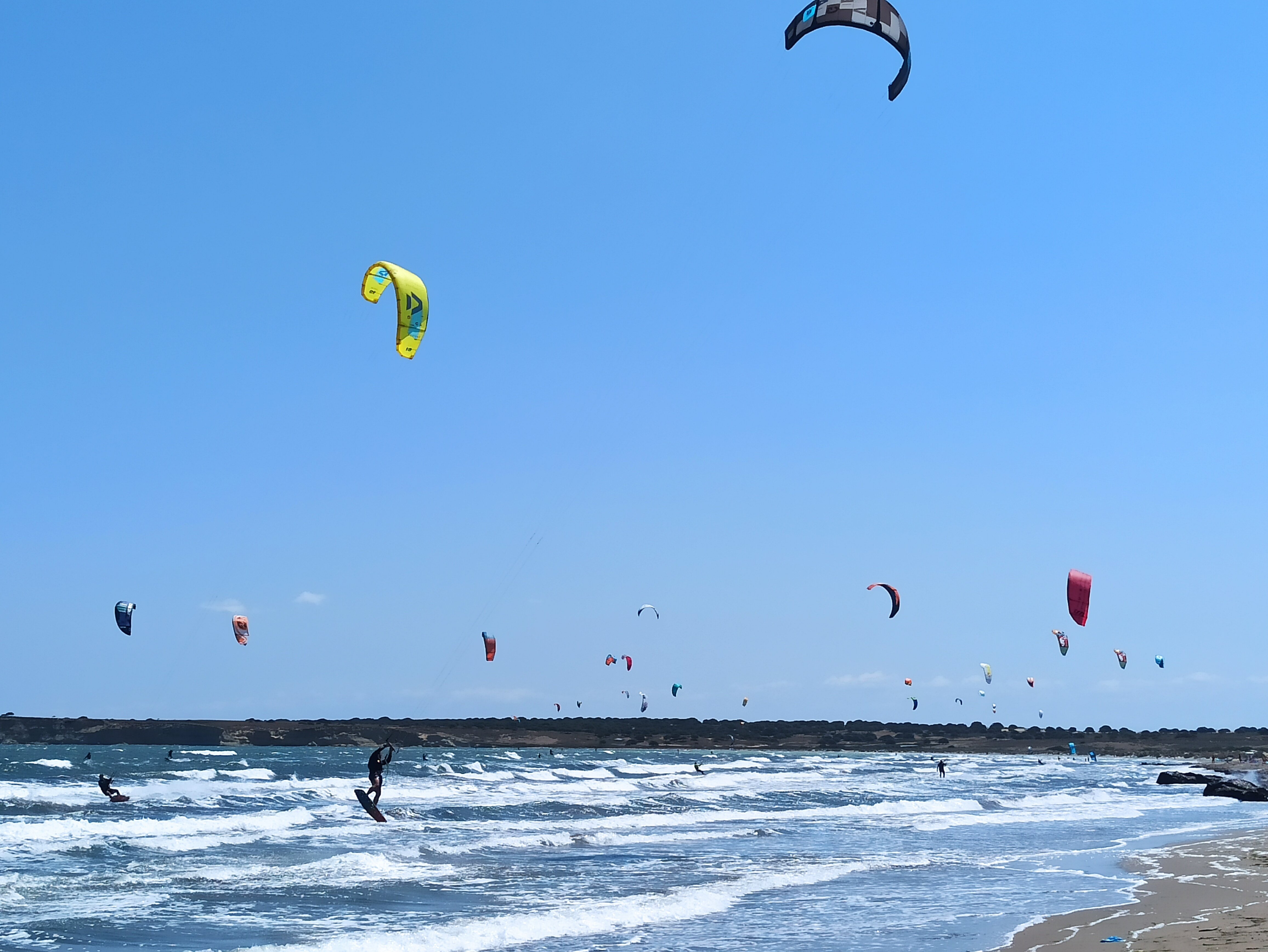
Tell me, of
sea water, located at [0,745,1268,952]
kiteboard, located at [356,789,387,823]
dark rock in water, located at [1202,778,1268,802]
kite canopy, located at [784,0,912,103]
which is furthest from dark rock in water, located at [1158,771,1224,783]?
kite canopy, located at [784,0,912,103]

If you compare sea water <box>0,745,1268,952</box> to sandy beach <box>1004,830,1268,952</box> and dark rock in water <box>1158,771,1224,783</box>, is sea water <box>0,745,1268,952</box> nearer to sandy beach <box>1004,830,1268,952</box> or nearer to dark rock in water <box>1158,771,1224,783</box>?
sandy beach <box>1004,830,1268,952</box>

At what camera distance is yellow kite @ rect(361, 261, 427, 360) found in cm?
1409

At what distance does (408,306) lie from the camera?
46.8ft

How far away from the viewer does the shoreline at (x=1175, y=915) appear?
950cm

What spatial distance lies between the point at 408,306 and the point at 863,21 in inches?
252

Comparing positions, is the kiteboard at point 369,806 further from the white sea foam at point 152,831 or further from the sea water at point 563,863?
the white sea foam at point 152,831

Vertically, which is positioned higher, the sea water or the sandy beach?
the sandy beach

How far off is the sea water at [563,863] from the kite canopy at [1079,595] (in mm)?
3834

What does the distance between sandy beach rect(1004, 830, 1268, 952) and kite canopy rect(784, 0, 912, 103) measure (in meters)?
8.24

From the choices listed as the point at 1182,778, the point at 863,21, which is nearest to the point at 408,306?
the point at 863,21

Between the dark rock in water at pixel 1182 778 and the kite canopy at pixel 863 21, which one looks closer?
the kite canopy at pixel 863 21

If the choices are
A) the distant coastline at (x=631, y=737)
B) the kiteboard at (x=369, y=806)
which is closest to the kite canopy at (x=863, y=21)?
the kiteboard at (x=369, y=806)

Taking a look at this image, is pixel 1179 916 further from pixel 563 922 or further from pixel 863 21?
pixel 863 21

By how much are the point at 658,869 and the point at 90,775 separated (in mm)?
35070
